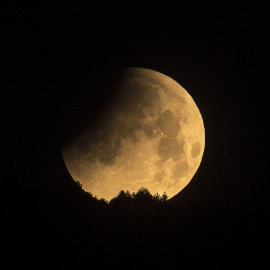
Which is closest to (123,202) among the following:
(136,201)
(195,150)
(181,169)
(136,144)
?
(136,201)

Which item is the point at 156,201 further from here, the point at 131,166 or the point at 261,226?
the point at 261,226

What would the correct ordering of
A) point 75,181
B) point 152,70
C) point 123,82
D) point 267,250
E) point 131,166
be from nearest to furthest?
1. point 267,250
2. point 131,166
3. point 123,82
4. point 75,181
5. point 152,70

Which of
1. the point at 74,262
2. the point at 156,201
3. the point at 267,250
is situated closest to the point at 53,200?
the point at 74,262

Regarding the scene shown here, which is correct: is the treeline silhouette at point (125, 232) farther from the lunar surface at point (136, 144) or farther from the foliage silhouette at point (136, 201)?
the lunar surface at point (136, 144)

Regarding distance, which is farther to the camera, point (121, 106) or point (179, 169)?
point (179, 169)

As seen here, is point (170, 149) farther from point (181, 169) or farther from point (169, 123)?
point (181, 169)

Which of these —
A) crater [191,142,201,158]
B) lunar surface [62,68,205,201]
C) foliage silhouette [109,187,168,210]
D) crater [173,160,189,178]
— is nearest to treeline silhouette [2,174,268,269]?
foliage silhouette [109,187,168,210]

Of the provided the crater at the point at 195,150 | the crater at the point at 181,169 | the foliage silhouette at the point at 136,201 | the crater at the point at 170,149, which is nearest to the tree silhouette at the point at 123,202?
the foliage silhouette at the point at 136,201

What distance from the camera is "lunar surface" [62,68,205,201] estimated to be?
32.8ft

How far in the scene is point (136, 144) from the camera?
9.94 meters

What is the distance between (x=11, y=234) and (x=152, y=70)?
8.04 m

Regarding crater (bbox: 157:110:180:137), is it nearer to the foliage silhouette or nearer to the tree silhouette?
the foliage silhouette

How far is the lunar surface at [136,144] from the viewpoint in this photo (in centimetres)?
999

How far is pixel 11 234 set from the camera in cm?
700
